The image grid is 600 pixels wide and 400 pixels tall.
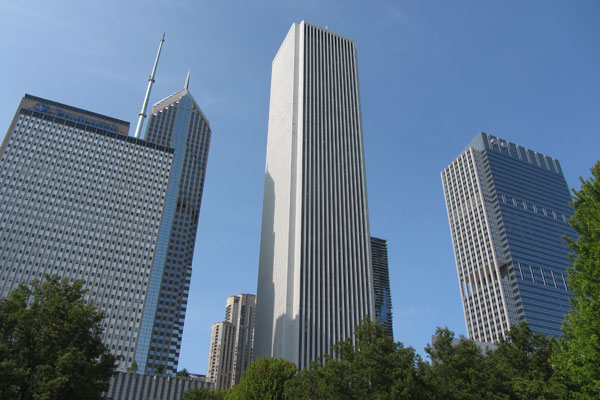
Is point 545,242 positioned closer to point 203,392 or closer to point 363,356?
point 203,392

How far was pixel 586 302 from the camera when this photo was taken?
2409cm

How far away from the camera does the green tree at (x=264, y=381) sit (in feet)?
175

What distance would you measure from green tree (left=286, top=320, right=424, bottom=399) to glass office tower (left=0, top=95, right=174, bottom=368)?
93.9 meters

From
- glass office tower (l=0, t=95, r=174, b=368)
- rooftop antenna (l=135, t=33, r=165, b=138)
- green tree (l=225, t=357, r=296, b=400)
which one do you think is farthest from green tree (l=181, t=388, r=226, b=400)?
rooftop antenna (l=135, t=33, r=165, b=138)

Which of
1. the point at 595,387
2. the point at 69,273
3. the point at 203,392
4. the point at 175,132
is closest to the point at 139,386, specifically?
the point at 203,392

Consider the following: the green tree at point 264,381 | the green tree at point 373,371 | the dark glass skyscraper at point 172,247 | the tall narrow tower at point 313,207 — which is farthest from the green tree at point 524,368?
the dark glass skyscraper at point 172,247

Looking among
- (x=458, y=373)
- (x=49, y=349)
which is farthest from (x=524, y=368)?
(x=49, y=349)

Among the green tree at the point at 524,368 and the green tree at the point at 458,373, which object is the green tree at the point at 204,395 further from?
the green tree at the point at 524,368

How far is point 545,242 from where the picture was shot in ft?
622

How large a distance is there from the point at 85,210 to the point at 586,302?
443ft

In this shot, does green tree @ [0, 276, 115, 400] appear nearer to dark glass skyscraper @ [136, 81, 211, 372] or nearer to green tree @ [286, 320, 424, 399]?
green tree @ [286, 320, 424, 399]

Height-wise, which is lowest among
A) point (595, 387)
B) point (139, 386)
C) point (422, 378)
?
point (595, 387)

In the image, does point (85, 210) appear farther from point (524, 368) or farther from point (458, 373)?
point (524, 368)

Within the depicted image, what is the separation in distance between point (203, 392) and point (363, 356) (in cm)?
A: 5046
